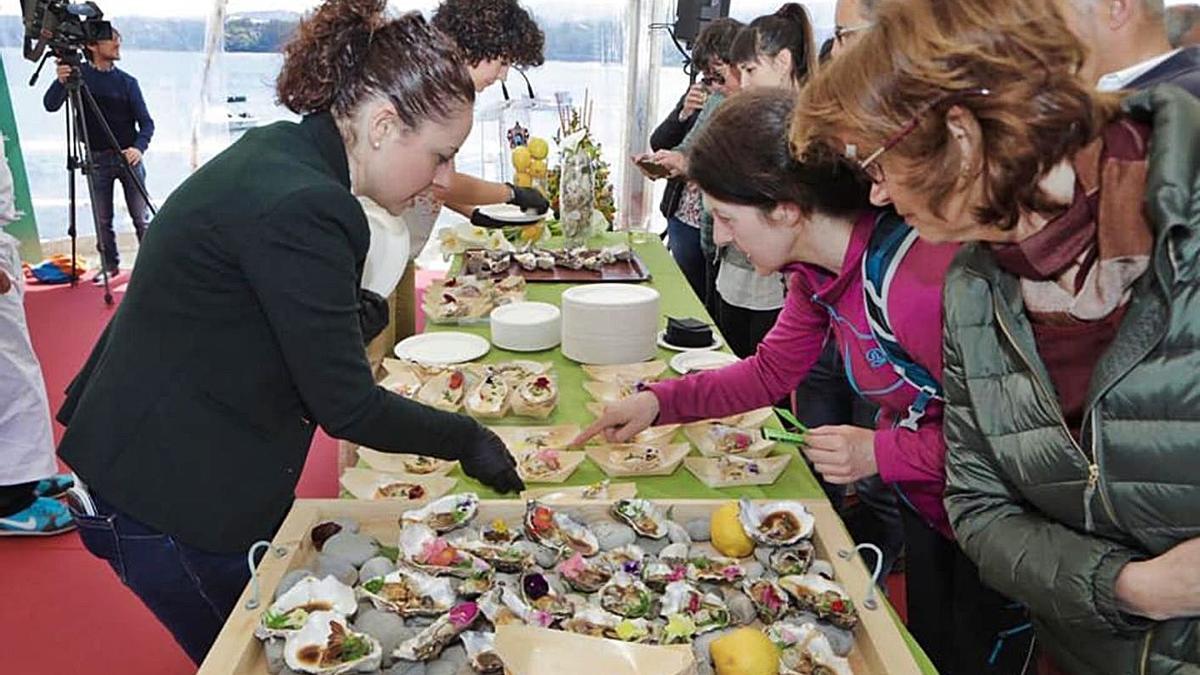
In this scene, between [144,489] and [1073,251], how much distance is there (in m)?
0.99

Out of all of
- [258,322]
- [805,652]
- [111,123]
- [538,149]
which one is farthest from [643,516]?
[111,123]

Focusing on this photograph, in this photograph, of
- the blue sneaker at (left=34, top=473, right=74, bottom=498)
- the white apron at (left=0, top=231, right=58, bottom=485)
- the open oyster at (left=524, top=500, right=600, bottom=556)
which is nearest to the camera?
the open oyster at (left=524, top=500, right=600, bottom=556)

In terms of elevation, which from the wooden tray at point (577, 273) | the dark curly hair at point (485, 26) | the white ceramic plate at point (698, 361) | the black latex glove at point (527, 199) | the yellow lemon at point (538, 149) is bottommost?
the wooden tray at point (577, 273)

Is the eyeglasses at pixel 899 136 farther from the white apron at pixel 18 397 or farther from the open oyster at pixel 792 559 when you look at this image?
the white apron at pixel 18 397

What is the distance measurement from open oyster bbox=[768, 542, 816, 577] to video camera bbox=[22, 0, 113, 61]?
375 cm

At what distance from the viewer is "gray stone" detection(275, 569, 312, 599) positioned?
0.93 m

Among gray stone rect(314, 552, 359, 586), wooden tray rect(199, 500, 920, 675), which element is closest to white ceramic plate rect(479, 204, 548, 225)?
wooden tray rect(199, 500, 920, 675)

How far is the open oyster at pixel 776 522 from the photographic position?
3.43ft

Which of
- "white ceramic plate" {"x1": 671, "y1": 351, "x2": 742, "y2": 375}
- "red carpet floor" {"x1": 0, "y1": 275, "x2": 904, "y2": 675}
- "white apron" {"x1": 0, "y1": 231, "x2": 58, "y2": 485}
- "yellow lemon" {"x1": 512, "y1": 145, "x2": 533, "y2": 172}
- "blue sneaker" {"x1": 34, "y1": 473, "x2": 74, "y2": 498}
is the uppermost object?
"yellow lemon" {"x1": 512, "y1": 145, "x2": 533, "y2": 172}

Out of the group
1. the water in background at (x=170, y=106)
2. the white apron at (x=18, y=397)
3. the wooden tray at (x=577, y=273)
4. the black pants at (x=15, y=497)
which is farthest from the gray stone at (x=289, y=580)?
the water in background at (x=170, y=106)

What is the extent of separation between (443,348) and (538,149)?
152cm

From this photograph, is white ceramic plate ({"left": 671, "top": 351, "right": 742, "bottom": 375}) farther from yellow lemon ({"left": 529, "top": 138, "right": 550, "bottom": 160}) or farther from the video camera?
the video camera

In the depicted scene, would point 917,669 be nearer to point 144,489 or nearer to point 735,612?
point 735,612

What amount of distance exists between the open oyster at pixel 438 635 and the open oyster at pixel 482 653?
0.05ft
